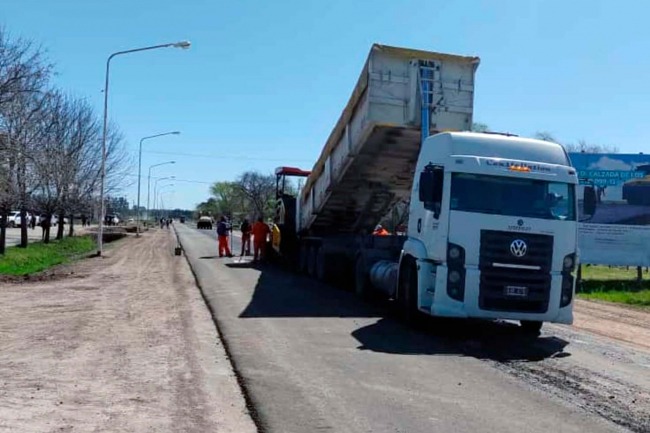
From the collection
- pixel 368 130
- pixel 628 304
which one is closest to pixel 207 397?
pixel 368 130

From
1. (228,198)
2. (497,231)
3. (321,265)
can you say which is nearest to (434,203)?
(497,231)

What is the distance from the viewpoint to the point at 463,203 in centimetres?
1053

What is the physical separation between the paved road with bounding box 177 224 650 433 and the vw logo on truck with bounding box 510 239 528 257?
1.39m

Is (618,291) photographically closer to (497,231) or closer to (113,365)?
(497,231)

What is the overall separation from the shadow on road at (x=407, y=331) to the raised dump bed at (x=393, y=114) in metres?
3.03

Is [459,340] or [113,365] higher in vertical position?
[459,340]

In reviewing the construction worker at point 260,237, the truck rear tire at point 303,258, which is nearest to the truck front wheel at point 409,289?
the truck rear tire at point 303,258

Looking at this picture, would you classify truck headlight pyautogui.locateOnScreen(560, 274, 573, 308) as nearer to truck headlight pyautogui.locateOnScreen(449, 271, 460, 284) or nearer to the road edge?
truck headlight pyautogui.locateOnScreen(449, 271, 460, 284)

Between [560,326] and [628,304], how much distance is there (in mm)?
6386

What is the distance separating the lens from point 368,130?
46.3 ft

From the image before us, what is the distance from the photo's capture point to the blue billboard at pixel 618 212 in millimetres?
23000

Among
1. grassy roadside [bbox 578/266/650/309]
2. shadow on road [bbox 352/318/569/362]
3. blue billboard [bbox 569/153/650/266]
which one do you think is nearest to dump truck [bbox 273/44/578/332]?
shadow on road [bbox 352/318/569/362]

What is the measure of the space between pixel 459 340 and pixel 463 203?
6.91ft

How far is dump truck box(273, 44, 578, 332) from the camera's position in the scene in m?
10.4
